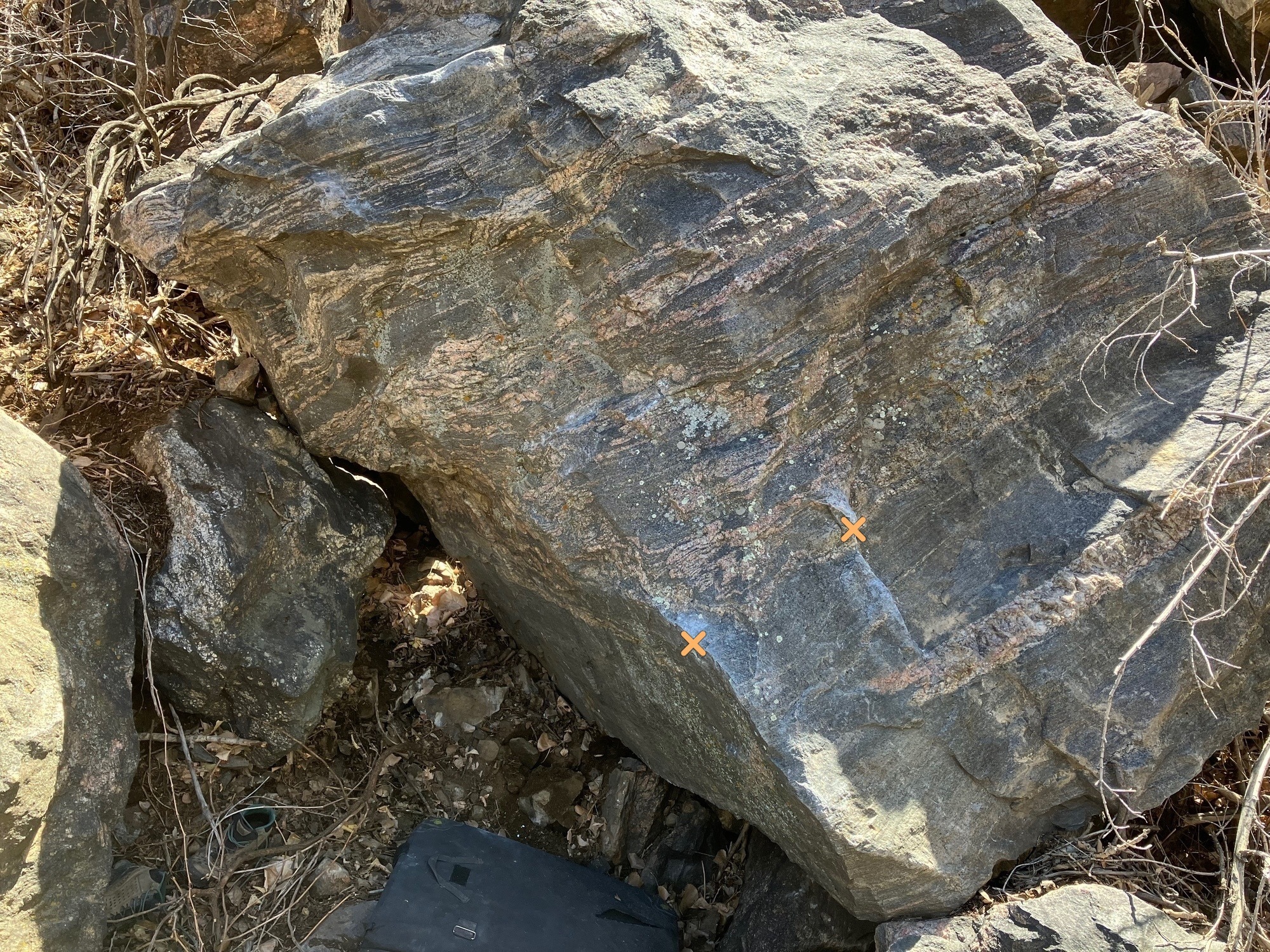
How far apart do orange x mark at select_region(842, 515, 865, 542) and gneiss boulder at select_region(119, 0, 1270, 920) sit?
0.02 metres

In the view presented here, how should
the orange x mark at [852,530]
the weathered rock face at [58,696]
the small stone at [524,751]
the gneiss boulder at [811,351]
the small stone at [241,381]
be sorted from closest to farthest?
the weathered rock face at [58,696] < the gneiss boulder at [811,351] < the orange x mark at [852,530] < the small stone at [241,381] < the small stone at [524,751]

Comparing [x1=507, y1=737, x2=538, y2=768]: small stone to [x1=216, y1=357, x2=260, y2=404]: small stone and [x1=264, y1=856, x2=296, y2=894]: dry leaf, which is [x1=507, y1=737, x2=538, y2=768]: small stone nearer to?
[x1=264, y1=856, x2=296, y2=894]: dry leaf

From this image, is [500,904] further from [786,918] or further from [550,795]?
[786,918]

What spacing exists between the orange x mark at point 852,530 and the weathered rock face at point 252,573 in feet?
5.03

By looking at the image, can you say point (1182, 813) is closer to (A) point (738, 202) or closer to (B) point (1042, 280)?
(B) point (1042, 280)

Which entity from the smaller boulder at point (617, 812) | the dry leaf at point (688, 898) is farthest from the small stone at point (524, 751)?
the dry leaf at point (688, 898)

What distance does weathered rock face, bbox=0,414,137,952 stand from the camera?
2.31 metres

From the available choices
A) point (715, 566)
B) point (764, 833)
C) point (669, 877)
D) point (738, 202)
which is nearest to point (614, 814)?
point (669, 877)

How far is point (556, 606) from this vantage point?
9.91 feet

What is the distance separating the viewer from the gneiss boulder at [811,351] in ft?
8.10

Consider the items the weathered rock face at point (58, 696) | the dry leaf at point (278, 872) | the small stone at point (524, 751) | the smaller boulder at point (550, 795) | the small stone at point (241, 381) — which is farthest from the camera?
the small stone at point (524, 751)

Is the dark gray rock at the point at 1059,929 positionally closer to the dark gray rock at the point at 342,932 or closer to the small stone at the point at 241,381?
the dark gray rock at the point at 342,932

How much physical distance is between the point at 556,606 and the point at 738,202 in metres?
1.33

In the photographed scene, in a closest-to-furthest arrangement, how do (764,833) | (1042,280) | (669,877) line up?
(1042,280) → (764,833) → (669,877)
